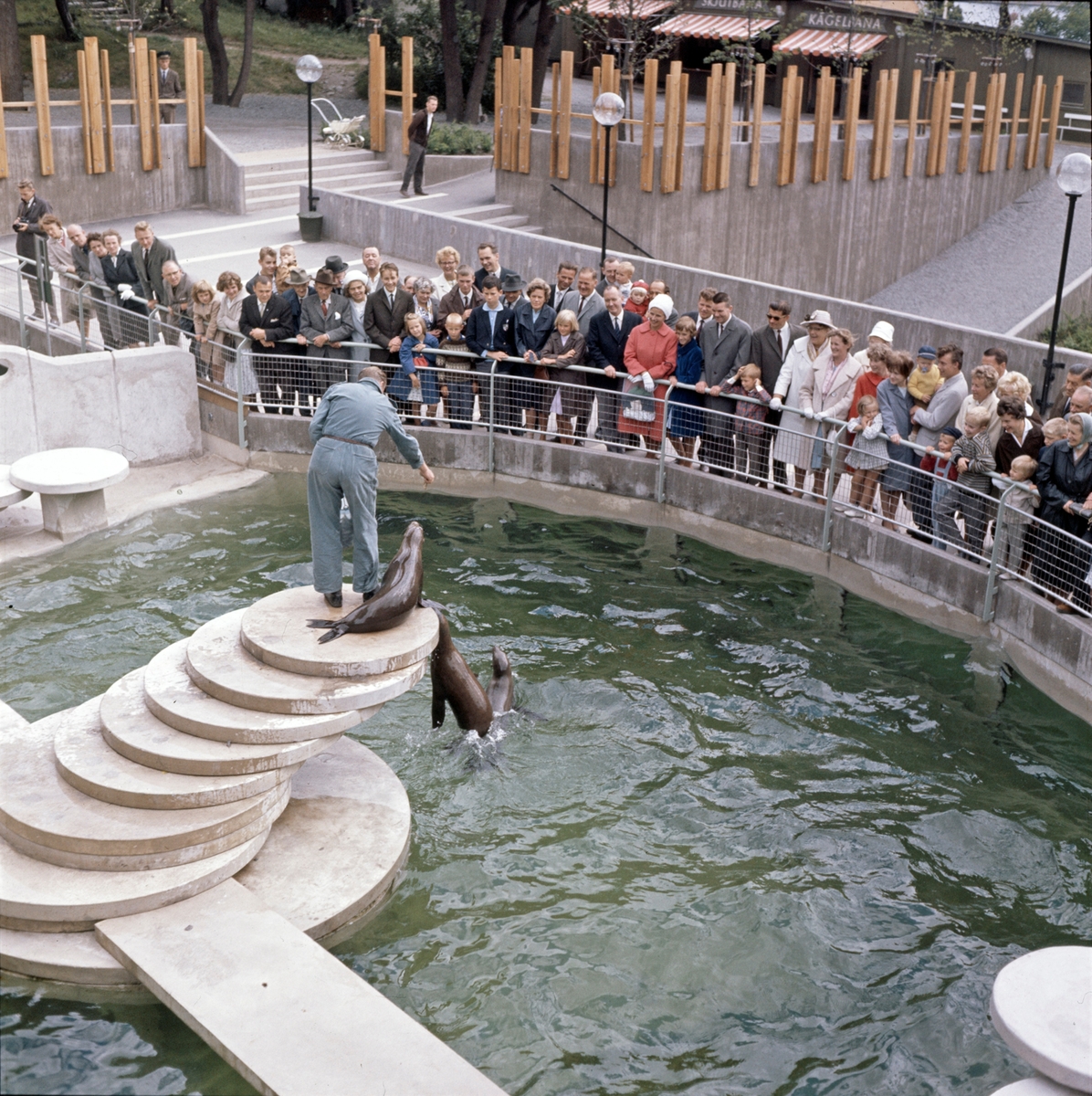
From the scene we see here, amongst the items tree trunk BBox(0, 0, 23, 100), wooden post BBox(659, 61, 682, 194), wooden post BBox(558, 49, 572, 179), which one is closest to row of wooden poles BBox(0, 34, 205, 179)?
tree trunk BBox(0, 0, 23, 100)

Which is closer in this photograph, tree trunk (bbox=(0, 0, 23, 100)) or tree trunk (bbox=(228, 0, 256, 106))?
tree trunk (bbox=(0, 0, 23, 100))

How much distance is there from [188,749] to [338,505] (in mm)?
2074

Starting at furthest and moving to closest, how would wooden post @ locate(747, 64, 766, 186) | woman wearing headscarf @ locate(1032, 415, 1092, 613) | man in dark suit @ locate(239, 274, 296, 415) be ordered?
1. wooden post @ locate(747, 64, 766, 186)
2. man in dark suit @ locate(239, 274, 296, 415)
3. woman wearing headscarf @ locate(1032, 415, 1092, 613)

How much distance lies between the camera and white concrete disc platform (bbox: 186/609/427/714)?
29.1ft

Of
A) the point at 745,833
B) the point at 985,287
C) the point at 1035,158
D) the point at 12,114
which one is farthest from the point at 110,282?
the point at 1035,158

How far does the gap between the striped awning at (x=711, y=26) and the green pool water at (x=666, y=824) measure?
29.4 meters

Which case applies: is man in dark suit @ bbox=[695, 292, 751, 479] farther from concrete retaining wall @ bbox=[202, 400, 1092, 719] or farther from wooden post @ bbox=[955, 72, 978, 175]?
wooden post @ bbox=[955, 72, 978, 175]

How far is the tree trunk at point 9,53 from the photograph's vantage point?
30.0 metres

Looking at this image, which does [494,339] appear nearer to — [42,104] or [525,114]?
[525,114]

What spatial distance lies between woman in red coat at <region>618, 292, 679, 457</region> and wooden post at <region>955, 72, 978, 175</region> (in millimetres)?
19243

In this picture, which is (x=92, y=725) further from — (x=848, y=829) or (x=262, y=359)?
(x=262, y=359)

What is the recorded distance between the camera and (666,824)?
970cm

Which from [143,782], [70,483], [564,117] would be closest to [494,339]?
[70,483]

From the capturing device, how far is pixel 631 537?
48.3 feet
